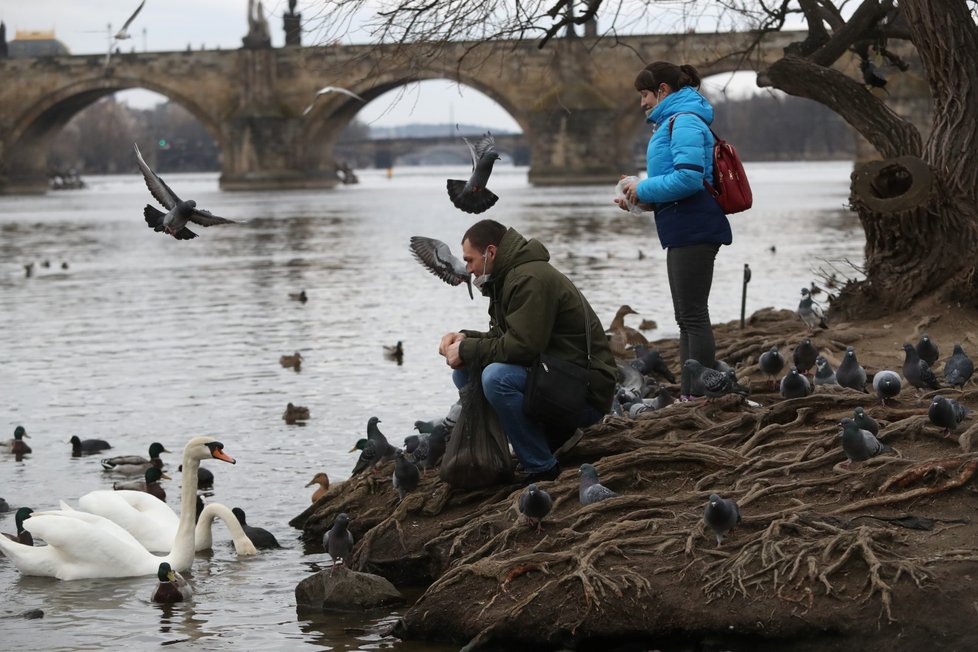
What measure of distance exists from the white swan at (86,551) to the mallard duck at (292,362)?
18.9 ft

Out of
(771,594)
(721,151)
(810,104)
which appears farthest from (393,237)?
(810,104)

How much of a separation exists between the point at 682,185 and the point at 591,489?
59.1 inches

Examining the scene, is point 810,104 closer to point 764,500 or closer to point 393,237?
point 393,237

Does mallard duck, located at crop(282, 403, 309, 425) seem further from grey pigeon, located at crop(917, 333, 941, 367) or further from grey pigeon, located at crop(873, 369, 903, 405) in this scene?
grey pigeon, located at crop(873, 369, 903, 405)

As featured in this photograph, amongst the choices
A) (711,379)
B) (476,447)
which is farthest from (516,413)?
(711,379)

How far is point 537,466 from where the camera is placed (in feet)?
20.5

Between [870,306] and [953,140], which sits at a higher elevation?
[953,140]

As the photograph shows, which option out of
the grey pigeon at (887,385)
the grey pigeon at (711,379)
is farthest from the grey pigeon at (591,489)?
the grey pigeon at (887,385)

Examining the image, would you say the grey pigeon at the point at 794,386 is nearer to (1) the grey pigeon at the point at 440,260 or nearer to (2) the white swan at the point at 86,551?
(1) the grey pigeon at the point at 440,260

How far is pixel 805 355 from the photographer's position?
8430mm

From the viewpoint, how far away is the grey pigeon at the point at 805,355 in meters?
8.38

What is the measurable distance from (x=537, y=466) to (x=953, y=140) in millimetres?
4565

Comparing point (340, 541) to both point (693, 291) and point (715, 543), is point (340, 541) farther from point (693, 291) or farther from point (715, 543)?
point (693, 291)

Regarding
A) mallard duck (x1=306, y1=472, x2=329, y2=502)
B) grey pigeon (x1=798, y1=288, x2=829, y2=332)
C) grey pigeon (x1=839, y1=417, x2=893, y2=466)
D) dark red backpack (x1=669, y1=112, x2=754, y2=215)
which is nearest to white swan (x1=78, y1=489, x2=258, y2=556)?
mallard duck (x1=306, y1=472, x2=329, y2=502)
